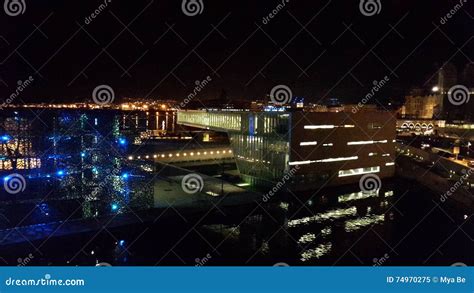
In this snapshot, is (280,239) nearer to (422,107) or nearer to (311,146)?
(311,146)

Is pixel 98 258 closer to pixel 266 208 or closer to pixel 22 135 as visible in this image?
pixel 22 135

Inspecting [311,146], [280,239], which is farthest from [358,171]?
[280,239]

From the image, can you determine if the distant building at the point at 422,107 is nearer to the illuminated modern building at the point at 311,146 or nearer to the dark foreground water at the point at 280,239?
the illuminated modern building at the point at 311,146

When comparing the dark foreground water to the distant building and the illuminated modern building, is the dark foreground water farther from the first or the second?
the distant building

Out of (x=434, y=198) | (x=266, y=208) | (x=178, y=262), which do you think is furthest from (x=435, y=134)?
(x=178, y=262)

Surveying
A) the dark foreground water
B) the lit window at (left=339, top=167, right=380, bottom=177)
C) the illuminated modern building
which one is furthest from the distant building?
the dark foreground water
